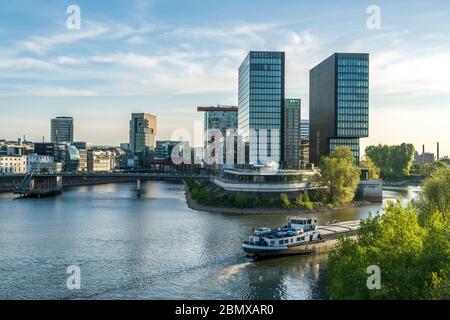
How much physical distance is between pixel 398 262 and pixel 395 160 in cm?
14764

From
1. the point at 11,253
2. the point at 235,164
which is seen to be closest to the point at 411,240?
the point at 11,253

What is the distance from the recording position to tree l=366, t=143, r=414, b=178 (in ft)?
518

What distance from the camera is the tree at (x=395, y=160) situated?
158000 millimetres

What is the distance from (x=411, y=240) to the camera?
70.8ft

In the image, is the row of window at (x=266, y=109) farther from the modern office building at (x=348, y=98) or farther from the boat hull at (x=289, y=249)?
the boat hull at (x=289, y=249)

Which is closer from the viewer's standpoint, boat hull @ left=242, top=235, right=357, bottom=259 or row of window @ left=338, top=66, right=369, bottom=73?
boat hull @ left=242, top=235, right=357, bottom=259

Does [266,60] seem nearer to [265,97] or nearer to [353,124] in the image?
[265,97]

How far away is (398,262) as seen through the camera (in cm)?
2025

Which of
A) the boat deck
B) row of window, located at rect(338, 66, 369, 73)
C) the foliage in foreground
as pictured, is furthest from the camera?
row of window, located at rect(338, 66, 369, 73)

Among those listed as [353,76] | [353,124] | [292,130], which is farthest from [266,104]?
[292,130]

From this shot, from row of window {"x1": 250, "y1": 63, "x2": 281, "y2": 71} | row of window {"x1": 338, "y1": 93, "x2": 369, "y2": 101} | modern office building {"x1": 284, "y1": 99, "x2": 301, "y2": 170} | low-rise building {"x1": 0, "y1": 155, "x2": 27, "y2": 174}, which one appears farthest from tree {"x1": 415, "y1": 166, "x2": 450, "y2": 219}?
modern office building {"x1": 284, "y1": 99, "x2": 301, "y2": 170}

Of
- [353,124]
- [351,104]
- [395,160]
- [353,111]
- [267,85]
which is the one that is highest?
[267,85]

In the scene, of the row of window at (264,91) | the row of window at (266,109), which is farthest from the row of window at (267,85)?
the row of window at (266,109)

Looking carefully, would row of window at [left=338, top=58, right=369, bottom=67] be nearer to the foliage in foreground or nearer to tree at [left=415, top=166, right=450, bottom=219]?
tree at [left=415, top=166, right=450, bottom=219]
